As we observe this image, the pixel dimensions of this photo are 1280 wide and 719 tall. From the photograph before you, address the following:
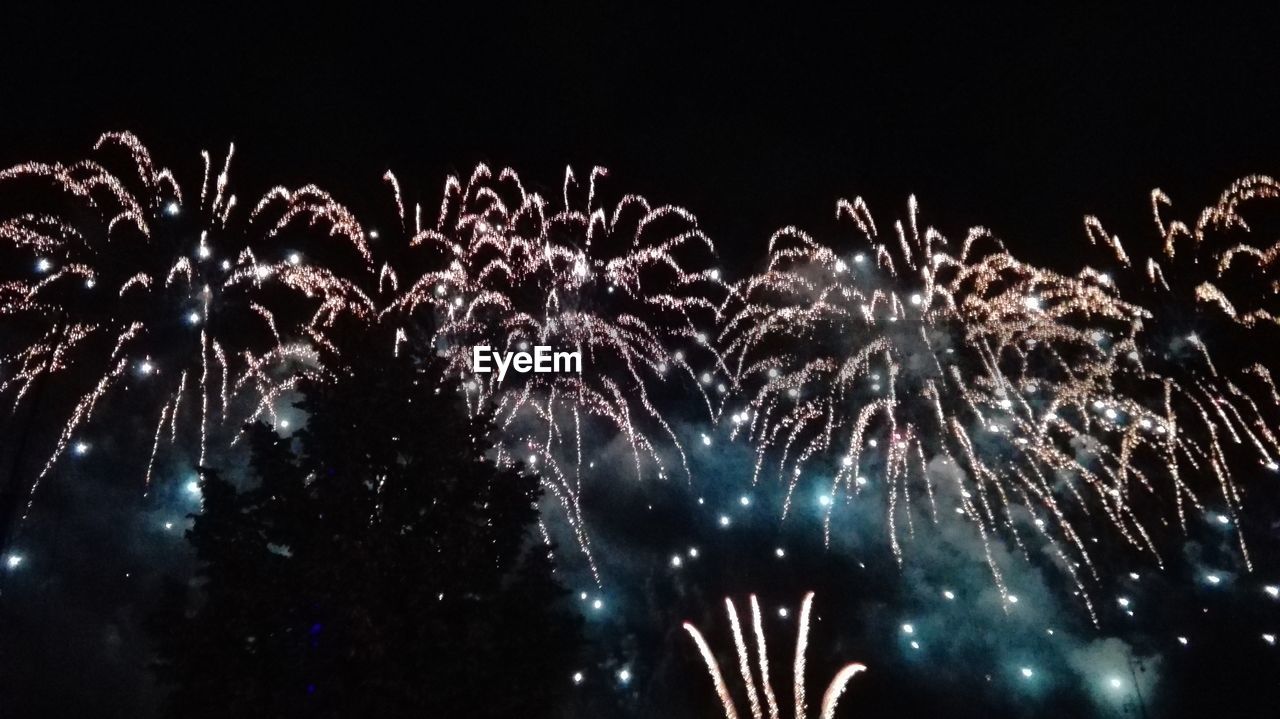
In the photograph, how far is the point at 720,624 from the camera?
113 feet

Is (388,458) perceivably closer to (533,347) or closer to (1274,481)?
(533,347)

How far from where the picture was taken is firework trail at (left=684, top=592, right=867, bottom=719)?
34.5 m

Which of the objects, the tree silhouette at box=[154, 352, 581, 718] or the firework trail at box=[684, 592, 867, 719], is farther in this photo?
the firework trail at box=[684, 592, 867, 719]

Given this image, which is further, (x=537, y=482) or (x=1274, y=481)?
(x=1274, y=481)

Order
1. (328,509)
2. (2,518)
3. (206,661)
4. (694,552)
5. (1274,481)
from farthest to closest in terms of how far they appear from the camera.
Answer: (694,552) → (1274,481) → (2,518) → (328,509) → (206,661)

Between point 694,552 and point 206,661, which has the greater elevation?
point 694,552

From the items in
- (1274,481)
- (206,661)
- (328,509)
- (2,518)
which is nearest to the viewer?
(206,661)

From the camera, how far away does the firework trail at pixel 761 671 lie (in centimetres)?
3447

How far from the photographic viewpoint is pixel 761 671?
120ft

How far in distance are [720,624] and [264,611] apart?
2747 cm

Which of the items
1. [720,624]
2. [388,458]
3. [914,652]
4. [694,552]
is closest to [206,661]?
[388,458]

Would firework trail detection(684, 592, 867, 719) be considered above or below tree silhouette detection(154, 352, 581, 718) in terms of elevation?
above

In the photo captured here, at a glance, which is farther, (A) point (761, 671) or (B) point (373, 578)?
(A) point (761, 671)

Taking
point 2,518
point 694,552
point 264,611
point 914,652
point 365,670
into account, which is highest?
point 694,552
